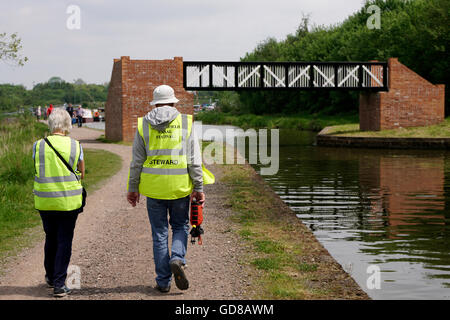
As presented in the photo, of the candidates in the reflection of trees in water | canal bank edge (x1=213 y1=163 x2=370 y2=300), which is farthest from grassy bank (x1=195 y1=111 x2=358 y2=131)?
canal bank edge (x1=213 y1=163 x2=370 y2=300)

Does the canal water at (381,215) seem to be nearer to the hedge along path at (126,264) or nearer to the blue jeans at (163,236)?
the hedge along path at (126,264)

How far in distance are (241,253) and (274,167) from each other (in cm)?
1648

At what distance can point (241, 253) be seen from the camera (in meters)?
7.92

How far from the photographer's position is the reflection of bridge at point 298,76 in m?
39.8

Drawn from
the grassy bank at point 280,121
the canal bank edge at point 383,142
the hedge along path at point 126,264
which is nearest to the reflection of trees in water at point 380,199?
the hedge along path at point 126,264

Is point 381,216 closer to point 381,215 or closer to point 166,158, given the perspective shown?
point 381,215

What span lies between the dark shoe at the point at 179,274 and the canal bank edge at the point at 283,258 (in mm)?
679

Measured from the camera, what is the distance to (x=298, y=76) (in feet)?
136

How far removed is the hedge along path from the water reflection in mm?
1744

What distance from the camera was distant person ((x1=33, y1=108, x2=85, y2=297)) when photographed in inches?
234

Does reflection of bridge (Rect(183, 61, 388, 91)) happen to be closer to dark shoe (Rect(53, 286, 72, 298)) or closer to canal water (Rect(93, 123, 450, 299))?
canal water (Rect(93, 123, 450, 299))

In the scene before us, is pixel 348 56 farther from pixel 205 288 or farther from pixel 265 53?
pixel 205 288

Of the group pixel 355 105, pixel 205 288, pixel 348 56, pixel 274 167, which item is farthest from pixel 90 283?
pixel 355 105

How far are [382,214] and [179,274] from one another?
7992 mm
